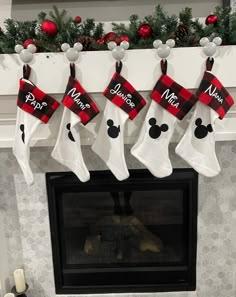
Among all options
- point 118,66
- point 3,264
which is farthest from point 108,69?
point 3,264

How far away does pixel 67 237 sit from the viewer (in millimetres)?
1854

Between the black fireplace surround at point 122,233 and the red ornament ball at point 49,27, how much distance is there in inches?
24.6

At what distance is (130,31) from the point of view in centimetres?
138

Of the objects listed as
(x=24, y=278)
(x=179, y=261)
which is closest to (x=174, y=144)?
(x=179, y=261)

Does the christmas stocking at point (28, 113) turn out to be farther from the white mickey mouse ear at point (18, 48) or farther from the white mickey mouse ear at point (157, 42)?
the white mickey mouse ear at point (157, 42)

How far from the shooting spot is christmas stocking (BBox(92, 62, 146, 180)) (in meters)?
1.40

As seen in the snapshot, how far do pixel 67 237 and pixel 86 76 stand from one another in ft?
2.72

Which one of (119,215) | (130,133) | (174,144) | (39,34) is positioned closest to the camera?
(39,34)

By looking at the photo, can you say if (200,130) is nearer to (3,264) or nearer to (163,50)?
(163,50)

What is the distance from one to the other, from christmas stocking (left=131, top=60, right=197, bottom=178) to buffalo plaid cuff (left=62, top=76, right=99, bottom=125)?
21 centimetres

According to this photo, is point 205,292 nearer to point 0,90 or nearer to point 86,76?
point 86,76

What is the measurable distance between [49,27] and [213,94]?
633mm

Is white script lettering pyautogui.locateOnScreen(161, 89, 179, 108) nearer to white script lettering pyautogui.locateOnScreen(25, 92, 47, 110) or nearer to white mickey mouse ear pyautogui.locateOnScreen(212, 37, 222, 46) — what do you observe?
white mickey mouse ear pyautogui.locateOnScreen(212, 37, 222, 46)

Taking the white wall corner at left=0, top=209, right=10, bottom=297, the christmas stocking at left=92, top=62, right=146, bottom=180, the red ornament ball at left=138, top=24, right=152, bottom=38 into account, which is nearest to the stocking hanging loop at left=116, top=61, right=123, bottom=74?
the christmas stocking at left=92, top=62, right=146, bottom=180
